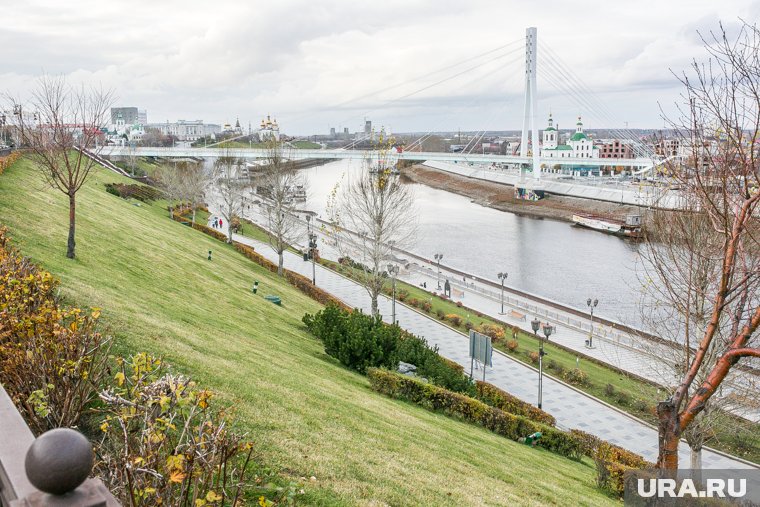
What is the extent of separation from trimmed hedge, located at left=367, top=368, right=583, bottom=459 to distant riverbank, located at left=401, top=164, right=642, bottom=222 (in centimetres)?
5023

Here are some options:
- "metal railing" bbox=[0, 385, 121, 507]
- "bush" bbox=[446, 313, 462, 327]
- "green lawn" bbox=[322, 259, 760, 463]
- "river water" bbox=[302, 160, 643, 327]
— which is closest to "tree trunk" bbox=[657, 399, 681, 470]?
"metal railing" bbox=[0, 385, 121, 507]

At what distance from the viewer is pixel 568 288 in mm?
34188

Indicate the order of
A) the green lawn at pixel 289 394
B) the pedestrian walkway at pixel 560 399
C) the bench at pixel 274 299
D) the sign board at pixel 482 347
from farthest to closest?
the bench at pixel 274 299, the sign board at pixel 482 347, the pedestrian walkway at pixel 560 399, the green lawn at pixel 289 394

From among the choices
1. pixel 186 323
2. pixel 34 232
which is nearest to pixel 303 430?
pixel 186 323

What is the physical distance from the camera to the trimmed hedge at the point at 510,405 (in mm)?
14141

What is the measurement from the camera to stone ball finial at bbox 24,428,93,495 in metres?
1.75

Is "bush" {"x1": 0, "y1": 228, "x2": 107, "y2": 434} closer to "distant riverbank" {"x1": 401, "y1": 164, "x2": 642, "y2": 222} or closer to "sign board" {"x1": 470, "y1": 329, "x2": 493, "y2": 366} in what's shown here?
"sign board" {"x1": 470, "y1": 329, "x2": 493, "y2": 366}

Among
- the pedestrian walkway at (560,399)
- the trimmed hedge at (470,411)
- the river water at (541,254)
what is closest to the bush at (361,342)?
the trimmed hedge at (470,411)

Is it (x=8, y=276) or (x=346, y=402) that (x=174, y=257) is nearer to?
(x=346, y=402)

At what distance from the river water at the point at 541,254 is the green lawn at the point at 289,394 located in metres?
16.3

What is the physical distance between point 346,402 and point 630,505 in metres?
4.55

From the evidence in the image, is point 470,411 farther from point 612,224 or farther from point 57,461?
point 612,224

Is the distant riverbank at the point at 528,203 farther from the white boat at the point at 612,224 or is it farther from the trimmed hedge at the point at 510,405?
the trimmed hedge at the point at 510,405

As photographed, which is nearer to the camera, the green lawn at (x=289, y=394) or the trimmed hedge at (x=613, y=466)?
the green lawn at (x=289, y=394)
